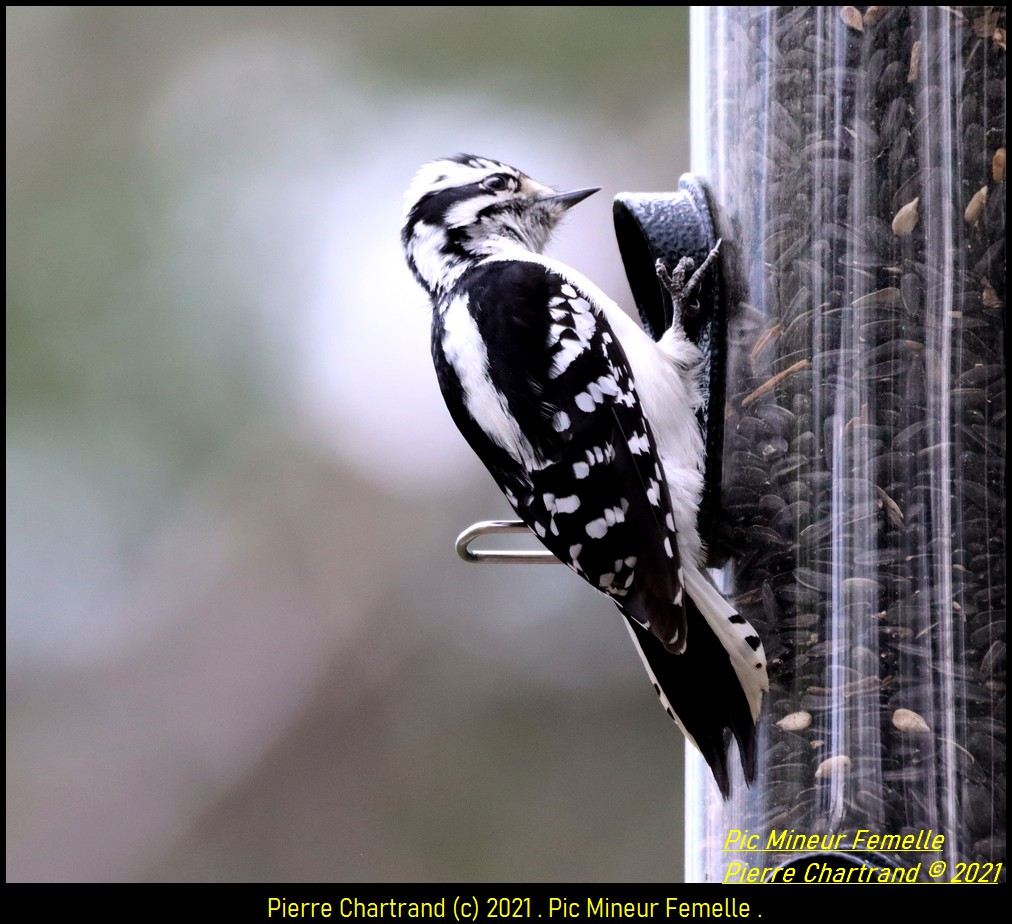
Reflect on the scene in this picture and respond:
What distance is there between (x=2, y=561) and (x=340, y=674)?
5.53 ft

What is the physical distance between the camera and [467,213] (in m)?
3.12

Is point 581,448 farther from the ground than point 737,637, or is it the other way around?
point 581,448

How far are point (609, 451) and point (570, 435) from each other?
0.09 metres

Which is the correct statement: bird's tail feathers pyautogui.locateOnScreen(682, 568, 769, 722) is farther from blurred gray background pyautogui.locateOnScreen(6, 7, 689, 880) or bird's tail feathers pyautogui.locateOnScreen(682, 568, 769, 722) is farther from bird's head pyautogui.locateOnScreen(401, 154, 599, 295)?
blurred gray background pyautogui.locateOnScreen(6, 7, 689, 880)

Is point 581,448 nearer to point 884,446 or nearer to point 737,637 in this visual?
point 737,637

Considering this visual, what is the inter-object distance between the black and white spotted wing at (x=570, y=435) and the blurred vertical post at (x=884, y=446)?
0.24m

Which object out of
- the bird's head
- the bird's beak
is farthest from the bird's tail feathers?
the bird's beak

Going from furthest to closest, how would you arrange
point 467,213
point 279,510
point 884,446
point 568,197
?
1. point 279,510
2. point 568,197
3. point 467,213
4. point 884,446

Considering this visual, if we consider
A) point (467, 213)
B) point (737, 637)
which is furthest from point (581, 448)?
point (467, 213)

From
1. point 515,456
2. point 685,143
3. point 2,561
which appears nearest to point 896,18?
point 515,456

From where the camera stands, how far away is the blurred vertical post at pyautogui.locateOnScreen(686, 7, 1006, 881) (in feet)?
7.26

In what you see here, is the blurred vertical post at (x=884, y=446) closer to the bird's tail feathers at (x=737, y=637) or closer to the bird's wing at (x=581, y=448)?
the bird's tail feathers at (x=737, y=637)

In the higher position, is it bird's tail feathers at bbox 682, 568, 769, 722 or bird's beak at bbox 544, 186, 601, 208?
bird's beak at bbox 544, 186, 601, 208

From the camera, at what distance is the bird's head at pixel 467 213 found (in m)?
3.11
